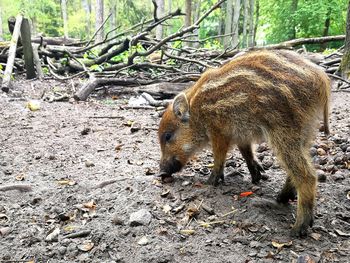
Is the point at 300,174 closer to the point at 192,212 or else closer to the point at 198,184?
the point at 192,212

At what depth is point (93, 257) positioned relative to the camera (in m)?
2.79

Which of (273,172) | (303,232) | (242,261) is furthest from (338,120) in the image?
(242,261)

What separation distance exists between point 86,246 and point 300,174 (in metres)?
1.66

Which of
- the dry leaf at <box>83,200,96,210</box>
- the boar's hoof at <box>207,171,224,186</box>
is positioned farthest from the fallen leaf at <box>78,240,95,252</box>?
the boar's hoof at <box>207,171,224,186</box>

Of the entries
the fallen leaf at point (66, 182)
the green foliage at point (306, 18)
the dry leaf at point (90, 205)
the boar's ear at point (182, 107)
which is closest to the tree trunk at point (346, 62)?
the boar's ear at point (182, 107)

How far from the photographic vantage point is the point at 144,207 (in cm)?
333

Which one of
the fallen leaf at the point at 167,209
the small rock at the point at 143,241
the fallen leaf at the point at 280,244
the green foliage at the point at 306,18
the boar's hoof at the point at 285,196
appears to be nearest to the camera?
the fallen leaf at the point at 280,244

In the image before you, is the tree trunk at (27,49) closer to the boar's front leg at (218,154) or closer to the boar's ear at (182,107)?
the boar's ear at (182,107)

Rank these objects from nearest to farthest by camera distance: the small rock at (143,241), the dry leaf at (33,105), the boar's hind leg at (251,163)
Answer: the small rock at (143,241), the boar's hind leg at (251,163), the dry leaf at (33,105)

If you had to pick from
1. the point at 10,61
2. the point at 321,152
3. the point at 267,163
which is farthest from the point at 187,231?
the point at 10,61

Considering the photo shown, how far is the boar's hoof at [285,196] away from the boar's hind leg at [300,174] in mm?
391

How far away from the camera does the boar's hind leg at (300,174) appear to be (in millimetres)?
2955

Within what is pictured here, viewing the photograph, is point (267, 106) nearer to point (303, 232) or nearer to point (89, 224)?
point (303, 232)

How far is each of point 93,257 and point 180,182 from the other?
1.30 m
